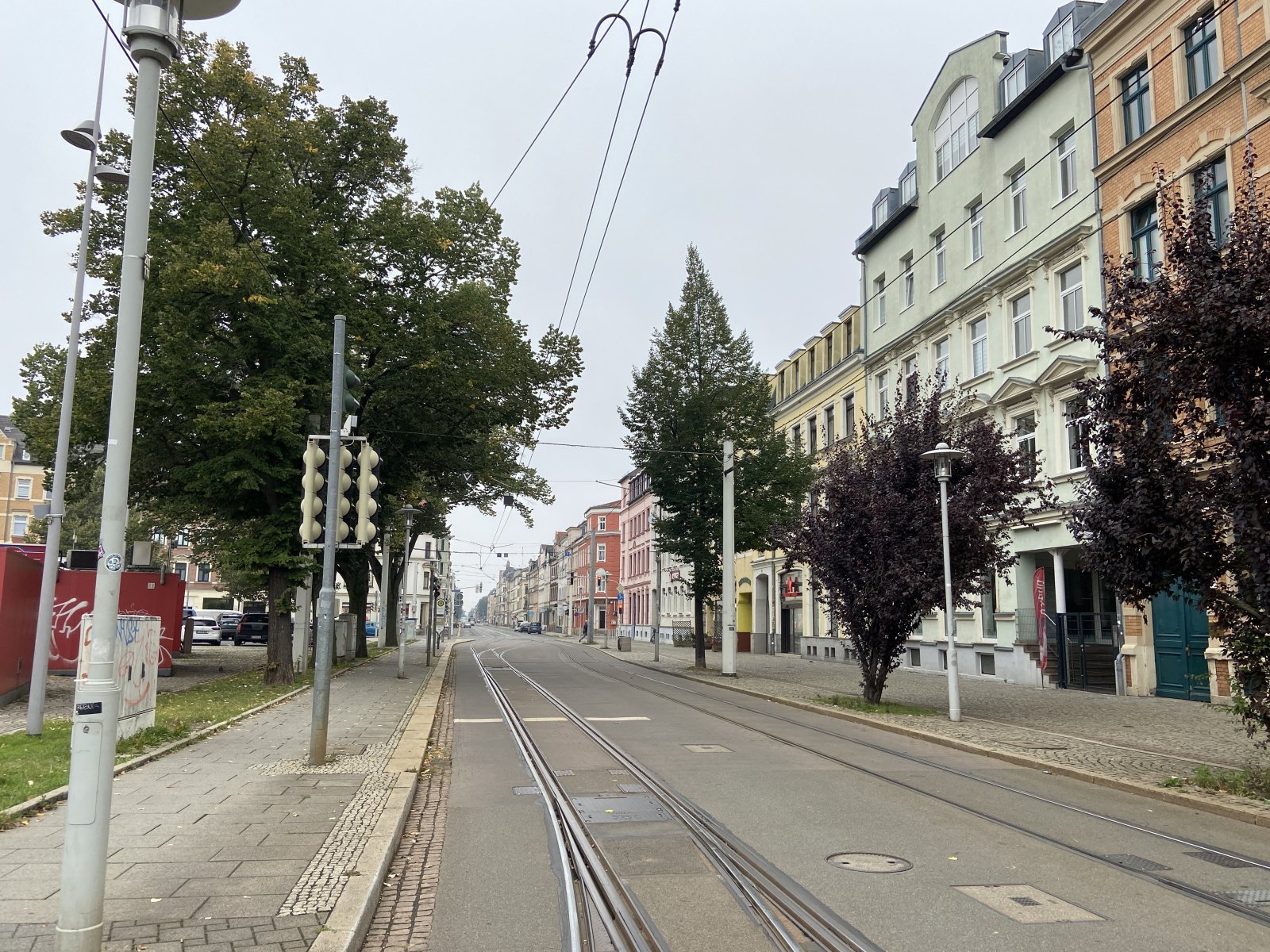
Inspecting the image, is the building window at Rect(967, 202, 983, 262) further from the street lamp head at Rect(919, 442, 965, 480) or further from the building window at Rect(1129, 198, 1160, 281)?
the street lamp head at Rect(919, 442, 965, 480)

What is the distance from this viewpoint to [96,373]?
2008 centimetres

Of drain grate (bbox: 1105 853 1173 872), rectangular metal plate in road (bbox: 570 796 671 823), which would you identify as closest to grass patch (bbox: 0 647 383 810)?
rectangular metal plate in road (bbox: 570 796 671 823)

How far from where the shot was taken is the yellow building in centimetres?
3922

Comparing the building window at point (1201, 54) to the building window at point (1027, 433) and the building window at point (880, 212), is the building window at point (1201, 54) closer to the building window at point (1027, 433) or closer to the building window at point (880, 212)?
the building window at point (1027, 433)

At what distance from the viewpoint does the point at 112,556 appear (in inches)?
179

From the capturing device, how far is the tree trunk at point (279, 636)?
2194 centimetres

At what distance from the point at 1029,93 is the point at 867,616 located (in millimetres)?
16417

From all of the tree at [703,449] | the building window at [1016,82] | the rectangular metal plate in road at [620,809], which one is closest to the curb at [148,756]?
the rectangular metal plate in road at [620,809]

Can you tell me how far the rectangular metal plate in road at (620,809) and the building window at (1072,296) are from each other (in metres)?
19.5

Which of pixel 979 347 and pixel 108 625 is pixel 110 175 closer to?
pixel 108 625

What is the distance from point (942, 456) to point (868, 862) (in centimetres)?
1021

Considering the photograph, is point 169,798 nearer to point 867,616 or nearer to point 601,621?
point 867,616

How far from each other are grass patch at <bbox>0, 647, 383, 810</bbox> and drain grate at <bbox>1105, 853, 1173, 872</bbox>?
7.50 meters

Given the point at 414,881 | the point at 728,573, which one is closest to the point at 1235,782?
the point at 414,881
